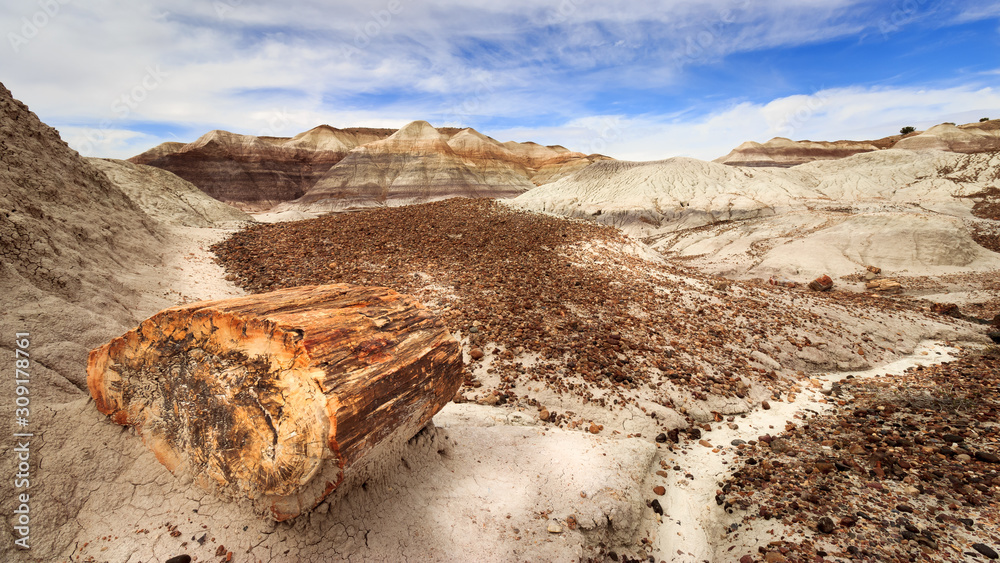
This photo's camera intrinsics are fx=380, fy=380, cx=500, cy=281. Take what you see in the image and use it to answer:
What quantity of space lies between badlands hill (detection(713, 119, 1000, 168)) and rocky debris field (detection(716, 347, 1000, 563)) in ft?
181

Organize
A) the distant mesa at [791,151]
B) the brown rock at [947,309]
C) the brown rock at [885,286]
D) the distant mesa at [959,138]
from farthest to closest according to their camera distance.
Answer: the distant mesa at [791,151] → the distant mesa at [959,138] → the brown rock at [885,286] → the brown rock at [947,309]

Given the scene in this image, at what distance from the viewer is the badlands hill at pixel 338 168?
44219 mm

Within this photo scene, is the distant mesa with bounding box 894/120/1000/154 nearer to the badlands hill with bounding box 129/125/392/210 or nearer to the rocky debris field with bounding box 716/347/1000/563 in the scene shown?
the rocky debris field with bounding box 716/347/1000/563

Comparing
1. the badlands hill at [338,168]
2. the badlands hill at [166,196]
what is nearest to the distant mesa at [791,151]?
the badlands hill at [338,168]

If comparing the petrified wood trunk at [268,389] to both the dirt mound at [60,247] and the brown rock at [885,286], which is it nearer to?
the dirt mound at [60,247]

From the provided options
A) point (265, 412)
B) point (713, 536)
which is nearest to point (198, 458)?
point (265, 412)

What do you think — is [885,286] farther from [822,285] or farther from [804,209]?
[804,209]

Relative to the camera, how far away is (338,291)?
315 cm

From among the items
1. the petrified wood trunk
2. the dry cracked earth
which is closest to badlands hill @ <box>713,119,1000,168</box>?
the dry cracked earth

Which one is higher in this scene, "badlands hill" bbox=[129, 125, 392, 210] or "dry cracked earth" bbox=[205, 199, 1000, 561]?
"badlands hill" bbox=[129, 125, 392, 210]

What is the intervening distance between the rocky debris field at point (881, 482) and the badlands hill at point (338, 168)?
1711 inches

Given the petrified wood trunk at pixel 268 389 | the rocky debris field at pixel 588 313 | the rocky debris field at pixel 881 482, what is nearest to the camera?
the petrified wood trunk at pixel 268 389

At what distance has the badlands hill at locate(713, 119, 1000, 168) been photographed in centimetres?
3934

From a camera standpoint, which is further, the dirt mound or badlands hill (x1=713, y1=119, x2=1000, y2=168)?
badlands hill (x1=713, y1=119, x2=1000, y2=168)
